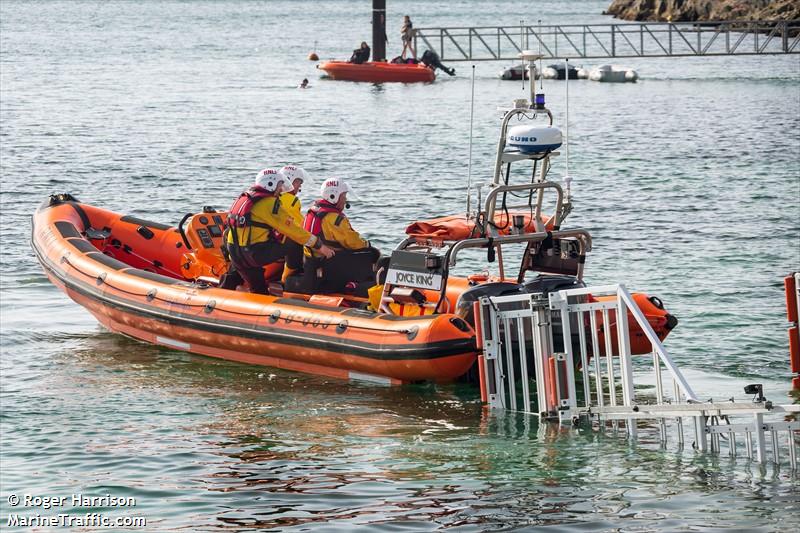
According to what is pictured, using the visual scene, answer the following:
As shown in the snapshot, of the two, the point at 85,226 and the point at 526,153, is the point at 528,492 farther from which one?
the point at 85,226

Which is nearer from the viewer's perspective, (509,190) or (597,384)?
(597,384)

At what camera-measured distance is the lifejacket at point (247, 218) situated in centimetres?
1202

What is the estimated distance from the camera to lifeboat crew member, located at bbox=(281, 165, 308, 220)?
40.5 ft

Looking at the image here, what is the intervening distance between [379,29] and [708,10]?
33644mm

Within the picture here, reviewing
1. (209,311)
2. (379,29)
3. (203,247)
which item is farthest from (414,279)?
(379,29)

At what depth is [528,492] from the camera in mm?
8492

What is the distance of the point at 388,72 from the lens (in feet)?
136

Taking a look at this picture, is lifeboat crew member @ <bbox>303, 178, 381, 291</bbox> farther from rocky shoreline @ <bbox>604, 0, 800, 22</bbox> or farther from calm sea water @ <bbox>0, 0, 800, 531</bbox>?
rocky shoreline @ <bbox>604, 0, 800, 22</bbox>

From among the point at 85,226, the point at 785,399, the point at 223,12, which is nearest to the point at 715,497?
the point at 785,399

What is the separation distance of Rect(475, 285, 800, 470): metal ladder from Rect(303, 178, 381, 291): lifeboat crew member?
6.94 feet

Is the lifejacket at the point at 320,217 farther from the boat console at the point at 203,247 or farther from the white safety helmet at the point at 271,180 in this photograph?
the boat console at the point at 203,247

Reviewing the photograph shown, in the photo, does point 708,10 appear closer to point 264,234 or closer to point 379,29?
point 379,29

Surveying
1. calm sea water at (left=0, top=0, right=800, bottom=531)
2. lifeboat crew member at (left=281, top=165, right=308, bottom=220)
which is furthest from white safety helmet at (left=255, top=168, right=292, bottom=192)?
calm sea water at (left=0, top=0, right=800, bottom=531)

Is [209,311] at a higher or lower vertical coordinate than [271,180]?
lower
